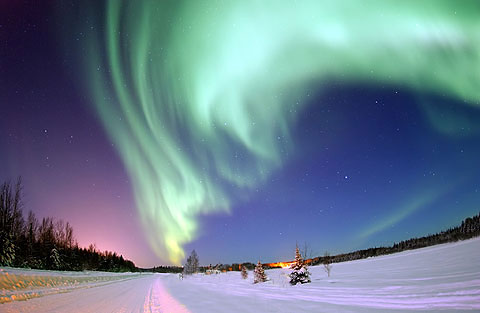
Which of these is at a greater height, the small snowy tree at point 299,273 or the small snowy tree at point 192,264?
the small snowy tree at point 299,273

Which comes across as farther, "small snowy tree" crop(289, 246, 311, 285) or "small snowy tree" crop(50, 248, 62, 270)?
"small snowy tree" crop(50, 248, 62, 270)

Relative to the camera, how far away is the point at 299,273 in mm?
22766

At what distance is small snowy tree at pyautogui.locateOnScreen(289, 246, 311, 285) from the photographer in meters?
22.5

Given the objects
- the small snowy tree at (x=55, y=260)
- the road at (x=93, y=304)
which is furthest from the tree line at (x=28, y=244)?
the road at (x=93, y=304)

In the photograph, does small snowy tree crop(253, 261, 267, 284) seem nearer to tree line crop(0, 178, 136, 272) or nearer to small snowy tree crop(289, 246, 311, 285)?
small snowy tree crop(289, 246, 311, 285)

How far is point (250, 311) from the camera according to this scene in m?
8.36

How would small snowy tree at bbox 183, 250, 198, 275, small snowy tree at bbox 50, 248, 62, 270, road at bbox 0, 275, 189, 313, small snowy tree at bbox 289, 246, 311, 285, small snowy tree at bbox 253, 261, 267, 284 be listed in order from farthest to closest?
small snowy tree at bbox 183, 250, 198, 275 → small snowy tree at bbox 50, 248, 62, 270 → small snowy tree at bbox 253, 261, 267, 284 → small snowy tree at bbox 289, 246, 311, 285 → road at bbox 0, 275, 189, 313

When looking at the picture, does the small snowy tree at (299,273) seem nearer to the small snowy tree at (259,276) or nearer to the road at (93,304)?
the small snowy tree at (259,276)

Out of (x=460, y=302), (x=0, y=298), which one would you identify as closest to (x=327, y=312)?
(x=460, y=302)

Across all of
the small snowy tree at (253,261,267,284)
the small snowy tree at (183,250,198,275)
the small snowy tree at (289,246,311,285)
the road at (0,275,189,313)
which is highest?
the road at (0,275,189,313)

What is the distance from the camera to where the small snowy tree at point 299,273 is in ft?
73.9

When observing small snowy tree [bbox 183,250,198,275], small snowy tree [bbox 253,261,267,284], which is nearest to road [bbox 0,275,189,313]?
small snowy tree [bbox 253,261,267,284]

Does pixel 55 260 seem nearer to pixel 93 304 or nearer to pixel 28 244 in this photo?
pixel 28 244

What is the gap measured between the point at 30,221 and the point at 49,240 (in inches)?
234
